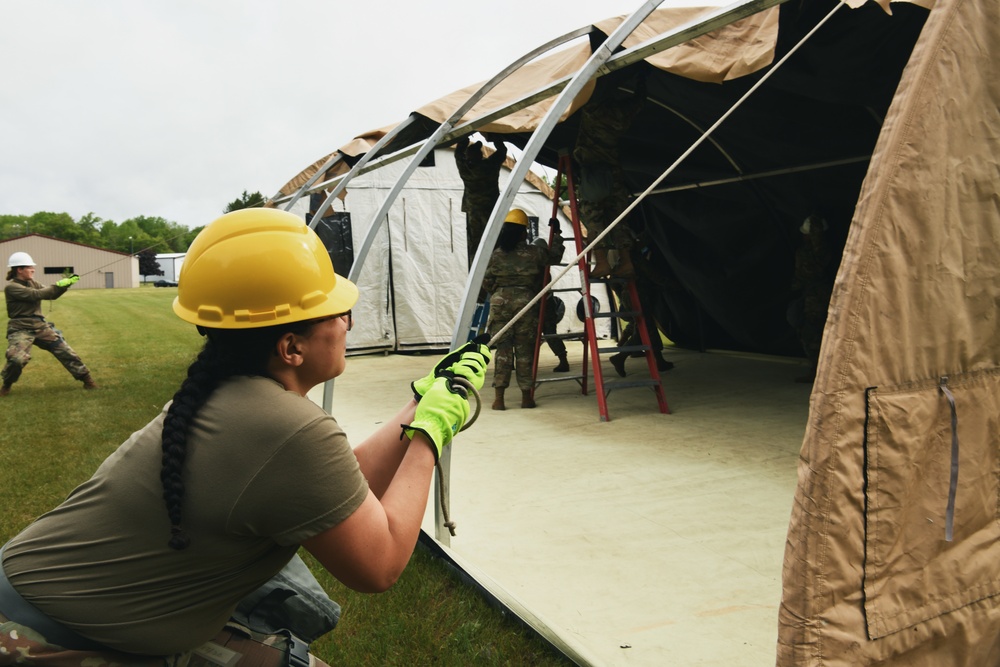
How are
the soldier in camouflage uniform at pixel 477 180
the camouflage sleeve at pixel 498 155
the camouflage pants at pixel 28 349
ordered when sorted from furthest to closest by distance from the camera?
the camouflage pants at pixel 28 349 → the soldier in camouflage uniform at pixel 477 180 → the camouflage sleeve at pixel 498 155

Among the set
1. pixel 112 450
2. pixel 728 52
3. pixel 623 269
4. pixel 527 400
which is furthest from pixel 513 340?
pixel 728 52

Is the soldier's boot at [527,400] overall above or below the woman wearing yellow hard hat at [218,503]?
below

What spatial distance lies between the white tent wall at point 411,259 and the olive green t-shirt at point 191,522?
1049cm

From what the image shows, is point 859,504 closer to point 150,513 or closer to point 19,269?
point 150,513

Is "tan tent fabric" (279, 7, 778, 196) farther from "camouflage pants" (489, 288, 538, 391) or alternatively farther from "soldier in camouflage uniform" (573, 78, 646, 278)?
"camouflage pants" (489, 288, 538, 391)

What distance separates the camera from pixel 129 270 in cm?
5972

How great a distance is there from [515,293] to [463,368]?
505 centimetres

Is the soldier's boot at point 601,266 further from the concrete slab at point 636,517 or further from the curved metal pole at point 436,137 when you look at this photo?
the curved metal pole at point 436,137

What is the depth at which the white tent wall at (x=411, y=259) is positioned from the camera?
38.9 feet

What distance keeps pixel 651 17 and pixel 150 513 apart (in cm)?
435

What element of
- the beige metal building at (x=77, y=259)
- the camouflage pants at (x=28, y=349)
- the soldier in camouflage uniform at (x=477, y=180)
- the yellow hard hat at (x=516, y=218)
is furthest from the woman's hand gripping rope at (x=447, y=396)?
the beige metal building at (x=77, y=259)

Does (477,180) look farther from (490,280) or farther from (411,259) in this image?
(411,259)

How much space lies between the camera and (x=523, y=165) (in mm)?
3553

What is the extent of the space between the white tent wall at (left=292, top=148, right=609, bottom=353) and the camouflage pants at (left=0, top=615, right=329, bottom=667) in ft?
33.9
